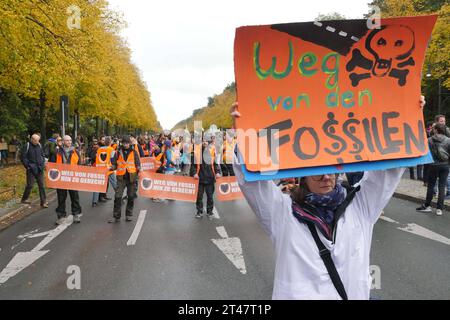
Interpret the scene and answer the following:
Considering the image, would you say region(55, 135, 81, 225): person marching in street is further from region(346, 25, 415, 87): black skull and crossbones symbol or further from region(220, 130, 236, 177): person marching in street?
region(346, 25, 415, 87): black skull and crossbones symbol

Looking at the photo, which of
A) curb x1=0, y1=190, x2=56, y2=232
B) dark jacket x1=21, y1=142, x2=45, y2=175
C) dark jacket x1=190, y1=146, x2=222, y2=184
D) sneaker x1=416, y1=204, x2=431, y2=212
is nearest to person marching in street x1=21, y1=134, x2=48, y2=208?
dark jacket x1=21, y1=142, x2=45, y2=175

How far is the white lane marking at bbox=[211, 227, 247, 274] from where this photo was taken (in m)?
5.98

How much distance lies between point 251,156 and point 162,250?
5.04 metres

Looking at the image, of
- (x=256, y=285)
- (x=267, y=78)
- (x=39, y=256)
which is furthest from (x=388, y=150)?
(x=39, y=256)

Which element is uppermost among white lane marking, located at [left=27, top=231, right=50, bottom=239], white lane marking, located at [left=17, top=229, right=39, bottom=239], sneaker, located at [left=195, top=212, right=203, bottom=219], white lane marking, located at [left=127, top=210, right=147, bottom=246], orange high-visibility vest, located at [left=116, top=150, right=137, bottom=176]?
orange high-visibility vest, located at [left=116, top=150, right=137, bottom=176]

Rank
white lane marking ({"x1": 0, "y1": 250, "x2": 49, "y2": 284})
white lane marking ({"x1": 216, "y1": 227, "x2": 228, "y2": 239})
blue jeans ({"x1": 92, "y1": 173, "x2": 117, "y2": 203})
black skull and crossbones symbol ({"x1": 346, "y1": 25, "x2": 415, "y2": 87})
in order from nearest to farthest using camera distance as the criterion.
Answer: black skull and crossbones symbol ({"x1": 346, "y1": 25, "x2": 415, "y2": 87}) → white lane marking ({"x1": 0, "y1": 250, "x2": 49, "y2": 284}) → white lane marking ({"x1": 216, "y1": 227, "x2": 228, "y2": 239}) → blue jeans ({"x1": 92, "y1": 173, "x2": 117, "y2": 203})

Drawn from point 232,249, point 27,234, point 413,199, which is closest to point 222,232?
point 232,249

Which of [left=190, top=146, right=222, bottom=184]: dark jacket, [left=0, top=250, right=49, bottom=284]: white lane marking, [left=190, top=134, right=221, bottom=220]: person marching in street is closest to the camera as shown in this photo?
[left=0, top=250, right=49, bottom=284]: white lane marking

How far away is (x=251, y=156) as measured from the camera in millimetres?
2232

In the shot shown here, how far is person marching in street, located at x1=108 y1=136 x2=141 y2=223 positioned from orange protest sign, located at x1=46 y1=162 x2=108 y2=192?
1290 millimetres

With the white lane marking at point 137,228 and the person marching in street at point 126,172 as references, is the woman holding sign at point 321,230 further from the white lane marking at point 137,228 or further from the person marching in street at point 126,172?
the person marching in street at point 126,172

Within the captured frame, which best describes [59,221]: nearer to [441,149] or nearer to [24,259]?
[24,259]

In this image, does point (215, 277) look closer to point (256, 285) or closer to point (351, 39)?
point (256, 285)

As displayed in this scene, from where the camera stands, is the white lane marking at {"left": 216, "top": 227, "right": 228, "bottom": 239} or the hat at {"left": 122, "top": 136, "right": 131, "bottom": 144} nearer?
the white lane marking at {"left": 216, "top": 227, "right": 228, "bottom": 239}
